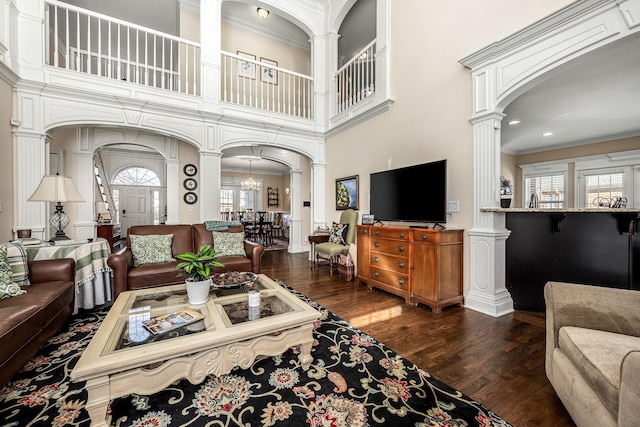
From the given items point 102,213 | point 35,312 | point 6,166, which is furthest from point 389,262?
point 102,213

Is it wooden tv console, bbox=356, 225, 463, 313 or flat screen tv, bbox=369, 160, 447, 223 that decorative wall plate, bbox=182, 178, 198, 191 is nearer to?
flat screen tv, bbox=369, 160, 447, 223

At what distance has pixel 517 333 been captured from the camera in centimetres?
228

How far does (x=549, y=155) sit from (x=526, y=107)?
351 centimetres

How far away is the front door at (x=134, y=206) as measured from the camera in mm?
8438

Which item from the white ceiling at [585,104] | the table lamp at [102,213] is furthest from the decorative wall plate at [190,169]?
the white ceiling at [585,104]

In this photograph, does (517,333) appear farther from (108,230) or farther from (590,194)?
(108,230)

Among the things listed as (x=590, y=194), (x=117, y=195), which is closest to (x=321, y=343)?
(x=590, y=194)

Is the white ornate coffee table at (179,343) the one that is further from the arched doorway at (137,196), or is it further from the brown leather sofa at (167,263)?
the arched doorway at (137,196)

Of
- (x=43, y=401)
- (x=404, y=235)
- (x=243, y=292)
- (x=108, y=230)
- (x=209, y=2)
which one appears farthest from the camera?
(x=108, y=230)

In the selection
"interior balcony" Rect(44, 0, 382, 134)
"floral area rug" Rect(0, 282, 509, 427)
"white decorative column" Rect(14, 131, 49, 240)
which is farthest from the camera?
"interior balcony" Rect(44, 0, 382, 134)

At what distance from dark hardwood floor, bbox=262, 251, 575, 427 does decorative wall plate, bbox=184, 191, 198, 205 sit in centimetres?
385

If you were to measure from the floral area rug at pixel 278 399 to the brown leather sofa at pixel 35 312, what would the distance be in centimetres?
18

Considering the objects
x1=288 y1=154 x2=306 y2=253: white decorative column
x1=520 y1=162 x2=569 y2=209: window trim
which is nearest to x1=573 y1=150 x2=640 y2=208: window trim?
x1=520 y1=162 x2=569 y2=209: window trim

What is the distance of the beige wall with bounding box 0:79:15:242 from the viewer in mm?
3090
